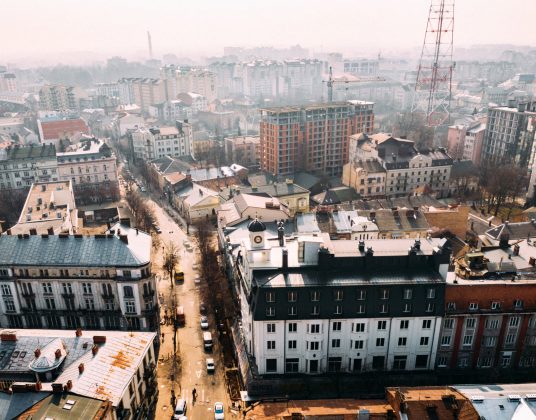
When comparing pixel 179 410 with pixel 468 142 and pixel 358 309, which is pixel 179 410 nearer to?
pixel 358 309

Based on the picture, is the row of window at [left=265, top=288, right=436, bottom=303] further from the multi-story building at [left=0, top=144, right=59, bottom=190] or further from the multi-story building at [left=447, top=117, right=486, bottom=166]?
the multi-story building at [left=447, top=117, right=486, bottom=166]

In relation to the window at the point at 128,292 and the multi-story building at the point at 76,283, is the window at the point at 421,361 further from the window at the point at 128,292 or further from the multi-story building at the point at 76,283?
the window at the point at 128,292

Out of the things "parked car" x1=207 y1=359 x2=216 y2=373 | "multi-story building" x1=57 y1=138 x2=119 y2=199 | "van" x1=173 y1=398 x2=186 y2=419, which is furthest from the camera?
"multi-story building" x1=57 y1=138 x2=119 y2=199

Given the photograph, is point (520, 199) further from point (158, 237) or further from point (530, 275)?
point (158, 237)

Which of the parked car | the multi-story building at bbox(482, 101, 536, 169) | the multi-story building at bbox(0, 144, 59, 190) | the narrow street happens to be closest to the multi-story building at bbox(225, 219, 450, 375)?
the parked car

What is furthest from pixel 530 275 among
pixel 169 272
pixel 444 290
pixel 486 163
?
pixel 486 163
